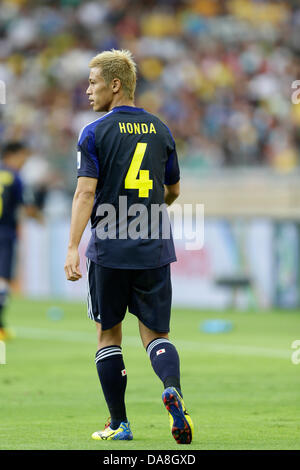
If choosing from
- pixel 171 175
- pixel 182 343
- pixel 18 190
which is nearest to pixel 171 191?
pixel 171 175

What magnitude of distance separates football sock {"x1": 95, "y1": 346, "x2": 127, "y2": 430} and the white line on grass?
4785 mm

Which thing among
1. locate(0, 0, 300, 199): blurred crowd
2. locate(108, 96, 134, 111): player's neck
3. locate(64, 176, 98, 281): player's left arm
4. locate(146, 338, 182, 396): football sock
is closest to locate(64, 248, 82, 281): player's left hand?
locate(64, 176, 98, 281): player's left arm

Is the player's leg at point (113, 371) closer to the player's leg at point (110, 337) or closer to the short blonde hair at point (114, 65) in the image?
the player's leg at point (110, 337)

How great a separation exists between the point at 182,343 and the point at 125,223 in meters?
6.29

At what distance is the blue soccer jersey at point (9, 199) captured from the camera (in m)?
11.7

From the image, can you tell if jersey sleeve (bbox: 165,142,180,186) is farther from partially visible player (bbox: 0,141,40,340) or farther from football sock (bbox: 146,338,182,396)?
partially visible player (bbox: 0,141,40,340)

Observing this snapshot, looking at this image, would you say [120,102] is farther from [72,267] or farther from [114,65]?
[72,267]

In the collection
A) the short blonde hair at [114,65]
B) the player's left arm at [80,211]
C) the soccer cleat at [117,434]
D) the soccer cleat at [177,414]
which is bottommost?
the soccer cleat at [117,434]

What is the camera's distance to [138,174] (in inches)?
214

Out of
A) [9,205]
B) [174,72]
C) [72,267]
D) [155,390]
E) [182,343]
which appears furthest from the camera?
[174,72]

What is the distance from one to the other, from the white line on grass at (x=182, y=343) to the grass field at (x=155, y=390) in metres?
0.01

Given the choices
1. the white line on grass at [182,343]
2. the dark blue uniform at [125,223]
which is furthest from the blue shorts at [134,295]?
the white line on grass at [182,343]

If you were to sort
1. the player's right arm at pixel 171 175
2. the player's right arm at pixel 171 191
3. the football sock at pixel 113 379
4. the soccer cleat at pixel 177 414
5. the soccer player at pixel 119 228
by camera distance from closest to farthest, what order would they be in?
the soccer cleat at pixel 177 414 < the soccer player at pixel 119 228 < the football sock at pixel 113 379 < the player's right arm at pixel 171 175 < the player's right arm at pixel 171 191

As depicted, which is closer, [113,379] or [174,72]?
[113,379]
